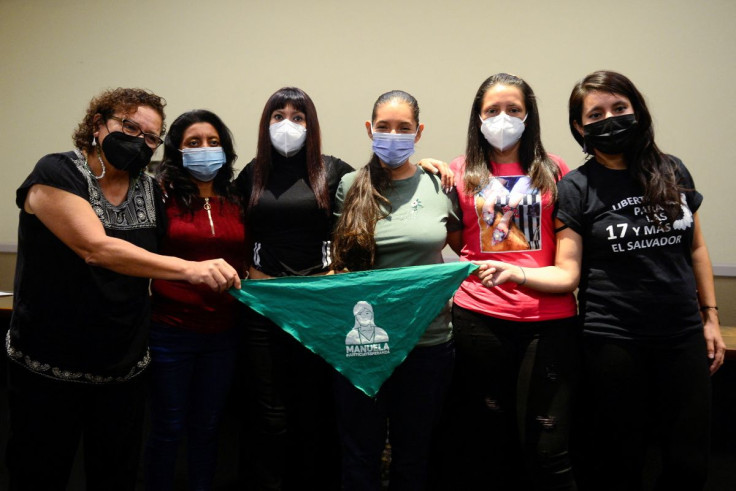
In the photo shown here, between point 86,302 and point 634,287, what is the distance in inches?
67.6

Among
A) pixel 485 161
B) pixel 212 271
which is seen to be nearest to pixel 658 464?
pixel 485 161

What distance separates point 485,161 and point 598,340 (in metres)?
0.74

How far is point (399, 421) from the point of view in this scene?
5.34 ft

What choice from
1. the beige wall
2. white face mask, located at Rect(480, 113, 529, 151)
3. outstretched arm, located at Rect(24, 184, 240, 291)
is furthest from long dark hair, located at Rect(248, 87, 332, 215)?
the beige wall

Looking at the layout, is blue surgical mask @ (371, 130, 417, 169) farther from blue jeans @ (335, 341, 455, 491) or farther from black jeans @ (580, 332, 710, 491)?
black jeans @ (580, 332, 710, 491)

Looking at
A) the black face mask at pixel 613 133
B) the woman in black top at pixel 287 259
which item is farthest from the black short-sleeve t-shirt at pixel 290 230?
the black face mask at pixel 613 133

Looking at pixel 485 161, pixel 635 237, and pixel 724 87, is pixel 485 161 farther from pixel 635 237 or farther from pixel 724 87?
pixel 724 87

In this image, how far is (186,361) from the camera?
5.64 ft

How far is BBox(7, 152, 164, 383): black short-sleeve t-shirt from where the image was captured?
1378 millimetres

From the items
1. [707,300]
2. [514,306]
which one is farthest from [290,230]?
[707,300]

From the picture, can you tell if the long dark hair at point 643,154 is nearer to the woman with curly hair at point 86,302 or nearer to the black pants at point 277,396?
Answer: the black pants at point 277,396

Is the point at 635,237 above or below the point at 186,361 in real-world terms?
above

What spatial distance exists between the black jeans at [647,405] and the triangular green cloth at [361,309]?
0.56 metres

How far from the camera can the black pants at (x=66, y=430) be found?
138 cm
